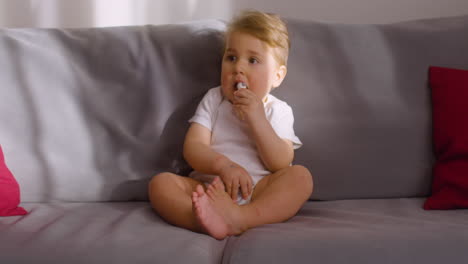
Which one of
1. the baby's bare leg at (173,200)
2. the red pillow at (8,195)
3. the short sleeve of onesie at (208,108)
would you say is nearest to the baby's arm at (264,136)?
the short sleeve of onesie at (208,108)

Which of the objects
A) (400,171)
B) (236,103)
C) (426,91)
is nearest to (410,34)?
(426,91)

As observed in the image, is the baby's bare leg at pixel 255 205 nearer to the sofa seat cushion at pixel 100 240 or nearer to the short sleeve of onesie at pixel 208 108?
the sofa seat cushion at pixel 100 240

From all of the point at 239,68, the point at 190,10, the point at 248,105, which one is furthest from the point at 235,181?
the point at 190,10

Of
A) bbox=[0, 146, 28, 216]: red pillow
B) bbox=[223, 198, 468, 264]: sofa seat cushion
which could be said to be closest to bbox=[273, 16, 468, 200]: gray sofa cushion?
bbox=[223, 198, 468, 264]: sofa seat cushion

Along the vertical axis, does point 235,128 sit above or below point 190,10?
below

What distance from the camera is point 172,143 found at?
1463 millimetres

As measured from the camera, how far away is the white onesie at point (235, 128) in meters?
1.37

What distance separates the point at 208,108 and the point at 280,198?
369 mm

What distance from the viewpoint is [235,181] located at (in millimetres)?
1225

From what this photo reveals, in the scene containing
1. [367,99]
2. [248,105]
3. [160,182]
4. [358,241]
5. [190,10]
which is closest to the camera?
[358,241]

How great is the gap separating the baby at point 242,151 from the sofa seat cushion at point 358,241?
64 mm

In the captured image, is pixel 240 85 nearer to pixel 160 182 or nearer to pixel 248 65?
pixel 248 65

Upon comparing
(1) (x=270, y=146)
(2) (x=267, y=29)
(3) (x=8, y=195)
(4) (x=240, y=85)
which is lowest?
(3) (x=8, y=195)

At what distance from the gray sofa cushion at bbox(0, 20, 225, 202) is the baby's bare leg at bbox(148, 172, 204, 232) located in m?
0.22
